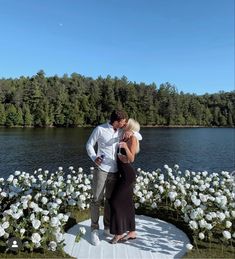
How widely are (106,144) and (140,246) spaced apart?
1.64 meters

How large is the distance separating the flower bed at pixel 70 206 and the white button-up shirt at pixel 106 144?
1.06 m

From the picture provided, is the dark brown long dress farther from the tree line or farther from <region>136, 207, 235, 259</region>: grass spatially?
the tree line

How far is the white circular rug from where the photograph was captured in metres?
4.89

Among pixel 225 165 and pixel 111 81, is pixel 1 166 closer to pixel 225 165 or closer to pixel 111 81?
pixel 225 165

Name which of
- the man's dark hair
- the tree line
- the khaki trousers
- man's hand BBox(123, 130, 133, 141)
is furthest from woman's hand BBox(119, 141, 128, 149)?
the tree line

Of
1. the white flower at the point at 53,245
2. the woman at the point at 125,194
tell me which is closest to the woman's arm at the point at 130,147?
the woman at the point at 125,194

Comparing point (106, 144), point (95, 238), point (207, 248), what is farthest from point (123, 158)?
point (207, 248)

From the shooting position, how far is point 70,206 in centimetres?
717

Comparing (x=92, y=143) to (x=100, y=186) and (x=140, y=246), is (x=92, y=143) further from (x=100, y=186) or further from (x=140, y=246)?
(x=140, y=246)

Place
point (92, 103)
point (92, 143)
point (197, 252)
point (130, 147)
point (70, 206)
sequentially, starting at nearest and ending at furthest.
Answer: point (197, 252)
point (130, 147)
point (92, 143)
point (70, 206)
point (92, 103)

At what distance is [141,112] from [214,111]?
1275 inches

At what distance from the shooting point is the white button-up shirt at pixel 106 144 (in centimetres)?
524

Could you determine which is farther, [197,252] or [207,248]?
[207,248]

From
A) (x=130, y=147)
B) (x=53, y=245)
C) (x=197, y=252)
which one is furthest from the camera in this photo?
(x=130, y=147)
